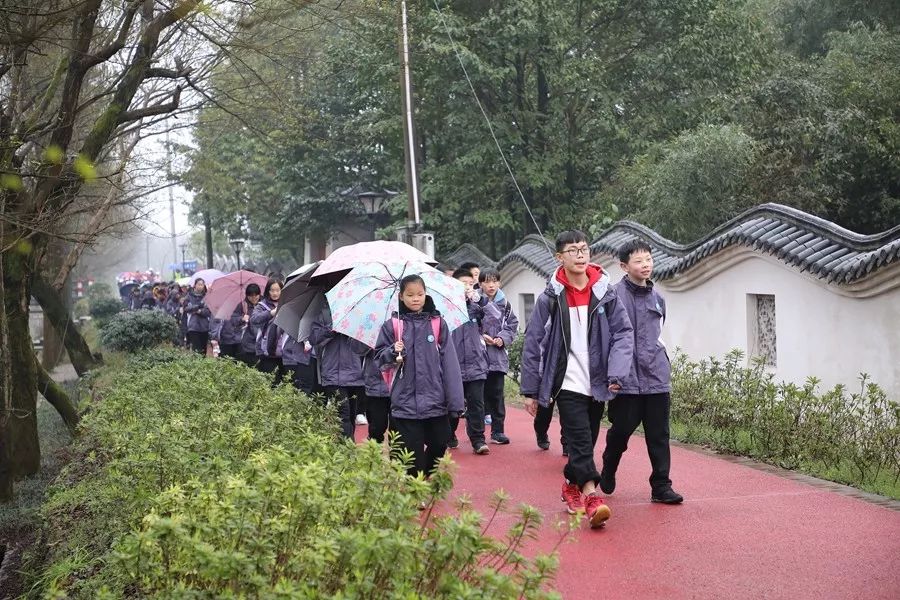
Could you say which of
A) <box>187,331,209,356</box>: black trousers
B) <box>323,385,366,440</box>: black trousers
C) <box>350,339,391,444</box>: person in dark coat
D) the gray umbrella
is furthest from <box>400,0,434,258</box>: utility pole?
<box>350,339,391,444</box>: person in dark coat

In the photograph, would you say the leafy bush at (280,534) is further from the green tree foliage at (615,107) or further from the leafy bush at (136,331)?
the leafy bush at (136,331)

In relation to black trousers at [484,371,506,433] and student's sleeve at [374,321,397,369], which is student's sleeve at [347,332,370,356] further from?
student's sleeve at [374,321,397,369]

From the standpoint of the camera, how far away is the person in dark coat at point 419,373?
7.25 meters

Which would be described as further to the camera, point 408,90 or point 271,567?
point 408,90

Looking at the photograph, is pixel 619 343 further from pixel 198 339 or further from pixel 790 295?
pixel 198 339

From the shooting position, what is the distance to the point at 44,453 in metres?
13.5

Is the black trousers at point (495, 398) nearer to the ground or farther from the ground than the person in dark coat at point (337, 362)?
nearer to the ground

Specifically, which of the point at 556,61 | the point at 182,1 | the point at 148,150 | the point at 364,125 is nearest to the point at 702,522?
the point at 182,1

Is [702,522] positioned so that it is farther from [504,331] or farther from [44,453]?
[44,453]

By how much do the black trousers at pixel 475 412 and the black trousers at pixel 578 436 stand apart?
311cm

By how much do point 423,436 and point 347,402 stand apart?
2825 mm

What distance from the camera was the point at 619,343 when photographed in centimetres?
677

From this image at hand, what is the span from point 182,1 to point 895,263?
7147mm

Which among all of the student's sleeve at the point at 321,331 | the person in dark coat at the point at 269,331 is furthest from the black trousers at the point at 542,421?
the person in dark coat at the point at 269,331
